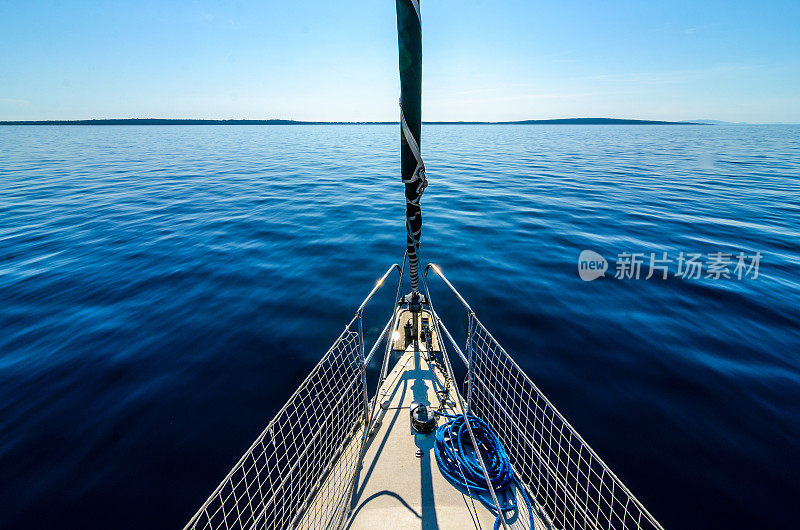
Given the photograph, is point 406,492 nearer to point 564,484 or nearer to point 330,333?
point 564,484

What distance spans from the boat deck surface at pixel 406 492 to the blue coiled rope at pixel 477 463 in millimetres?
99

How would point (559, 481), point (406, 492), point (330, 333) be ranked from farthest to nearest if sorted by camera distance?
point (330, 333) → point (559, 481) → point (406, 492)

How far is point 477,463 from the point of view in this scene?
379cm

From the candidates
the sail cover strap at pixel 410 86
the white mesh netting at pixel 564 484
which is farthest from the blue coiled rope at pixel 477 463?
the sail cover strap at pixel 410 86

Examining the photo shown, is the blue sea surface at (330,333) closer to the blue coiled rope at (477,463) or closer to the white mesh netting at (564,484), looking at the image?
the white mesh netting at (564,484)

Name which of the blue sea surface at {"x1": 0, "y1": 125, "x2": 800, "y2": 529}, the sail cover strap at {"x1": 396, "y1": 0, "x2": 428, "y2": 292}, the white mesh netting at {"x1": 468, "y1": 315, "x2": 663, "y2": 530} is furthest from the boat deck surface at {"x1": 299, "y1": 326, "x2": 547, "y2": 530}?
the sail cover strap at {"x1": 396, "y1": 0, "x2": 428, "y2": 292}

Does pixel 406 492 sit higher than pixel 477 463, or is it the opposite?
pixel 477 463

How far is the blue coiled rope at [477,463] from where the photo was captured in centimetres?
357

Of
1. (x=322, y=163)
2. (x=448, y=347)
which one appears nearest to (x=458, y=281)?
(x=448, y=347)

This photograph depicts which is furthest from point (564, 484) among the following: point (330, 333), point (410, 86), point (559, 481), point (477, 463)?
point (410, 86)

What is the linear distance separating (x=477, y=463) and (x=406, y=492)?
898 mm

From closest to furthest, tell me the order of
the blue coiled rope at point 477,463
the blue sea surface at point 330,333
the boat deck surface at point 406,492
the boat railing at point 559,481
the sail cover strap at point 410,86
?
the sail cover strap at point 410,86 → the boat deck surface at point 406,492 → the blue coiled rope at point 477,463 → the boat railing at point 559,481 → the blue sea surface at point 330,333

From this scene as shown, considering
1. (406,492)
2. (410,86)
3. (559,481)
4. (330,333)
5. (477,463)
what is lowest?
(330,333)

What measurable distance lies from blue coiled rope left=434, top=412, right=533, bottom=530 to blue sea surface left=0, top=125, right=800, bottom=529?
256 cm
